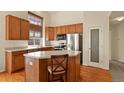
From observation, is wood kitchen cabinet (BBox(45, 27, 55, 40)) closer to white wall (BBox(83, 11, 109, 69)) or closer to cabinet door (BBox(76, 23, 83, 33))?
→ cabinet door (BBox(76, 23, 83, 33))

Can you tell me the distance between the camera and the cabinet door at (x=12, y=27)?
4.92 meters

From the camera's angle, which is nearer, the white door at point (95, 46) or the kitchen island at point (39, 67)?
the kitchen island at point (39, 67)

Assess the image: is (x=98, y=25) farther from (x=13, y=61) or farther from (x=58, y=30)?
(x=13, y=61)

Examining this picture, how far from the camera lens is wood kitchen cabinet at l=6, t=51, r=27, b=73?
4.70 metres

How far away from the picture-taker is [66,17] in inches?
309

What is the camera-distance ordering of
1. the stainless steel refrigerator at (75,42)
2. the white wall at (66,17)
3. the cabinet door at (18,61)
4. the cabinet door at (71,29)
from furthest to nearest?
1. the white wall at (66,17)
2. the cabinet door at (71,29)
3. the stainless steel refrigerator at (75,42)
4. the cabinet door at (18,61)

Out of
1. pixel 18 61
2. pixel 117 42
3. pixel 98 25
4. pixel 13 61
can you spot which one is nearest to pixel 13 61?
pixel 13 61

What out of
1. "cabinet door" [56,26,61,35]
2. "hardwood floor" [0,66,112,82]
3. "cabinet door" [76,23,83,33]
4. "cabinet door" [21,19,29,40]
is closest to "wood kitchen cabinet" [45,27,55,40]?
"cabinet door" [56,26,61,35]

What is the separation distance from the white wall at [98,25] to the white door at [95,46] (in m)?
0.15

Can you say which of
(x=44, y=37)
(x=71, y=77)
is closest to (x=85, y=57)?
(x=71, y=77)

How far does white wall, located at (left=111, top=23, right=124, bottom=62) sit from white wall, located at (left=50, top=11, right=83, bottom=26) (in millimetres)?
2359

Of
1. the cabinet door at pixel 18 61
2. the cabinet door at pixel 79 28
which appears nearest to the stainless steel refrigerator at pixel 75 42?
the cabinet door at pixel 79 28

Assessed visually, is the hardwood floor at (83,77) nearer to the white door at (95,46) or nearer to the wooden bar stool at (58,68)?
the wooden bar stool at (58,68)

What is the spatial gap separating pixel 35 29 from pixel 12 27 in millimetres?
2378
